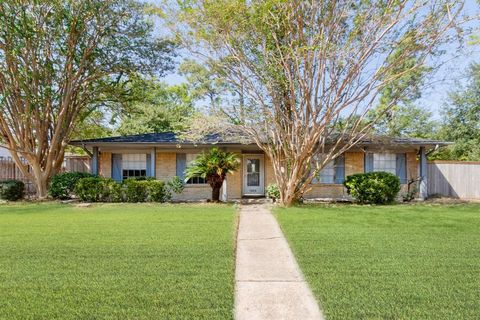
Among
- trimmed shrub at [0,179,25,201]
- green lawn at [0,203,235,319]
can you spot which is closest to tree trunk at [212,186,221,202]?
→ green lawn at [0,203,235,319]

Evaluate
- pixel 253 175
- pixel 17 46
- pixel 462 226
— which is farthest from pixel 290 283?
pixel 17 46

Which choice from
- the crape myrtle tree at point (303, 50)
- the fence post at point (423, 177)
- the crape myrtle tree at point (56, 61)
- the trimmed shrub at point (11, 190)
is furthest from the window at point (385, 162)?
the trimmed shrub at point (11, 190)

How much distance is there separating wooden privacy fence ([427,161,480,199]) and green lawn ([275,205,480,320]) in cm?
781

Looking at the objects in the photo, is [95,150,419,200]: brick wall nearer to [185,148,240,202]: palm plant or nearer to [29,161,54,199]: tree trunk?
[29,161,54,199]: tree trunk

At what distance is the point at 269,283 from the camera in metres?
3.93

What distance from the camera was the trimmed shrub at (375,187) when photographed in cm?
1208

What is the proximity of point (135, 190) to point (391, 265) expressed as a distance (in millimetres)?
9870

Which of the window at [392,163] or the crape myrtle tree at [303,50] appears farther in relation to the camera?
the window at [392,163]

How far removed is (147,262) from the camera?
4625 mm

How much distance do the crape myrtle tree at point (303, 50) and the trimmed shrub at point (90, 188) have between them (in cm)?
536

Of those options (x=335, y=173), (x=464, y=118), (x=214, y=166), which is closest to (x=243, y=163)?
(x=214, y=166)

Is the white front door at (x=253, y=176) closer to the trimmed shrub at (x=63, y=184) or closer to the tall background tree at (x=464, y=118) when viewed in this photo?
the trimmed shrub at (x=63, y=184)

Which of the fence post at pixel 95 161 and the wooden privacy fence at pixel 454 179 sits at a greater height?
the fence post at pixel 95 161

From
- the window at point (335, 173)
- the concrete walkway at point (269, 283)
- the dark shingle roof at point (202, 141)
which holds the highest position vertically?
the dark shingle roof at point (202, 141)
